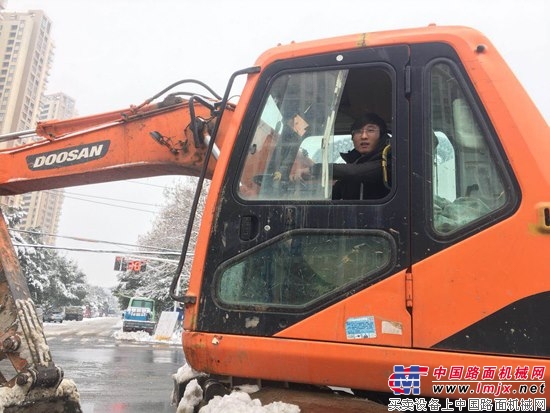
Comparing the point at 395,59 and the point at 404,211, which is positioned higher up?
the point at 395,59

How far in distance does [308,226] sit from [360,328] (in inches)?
21.0

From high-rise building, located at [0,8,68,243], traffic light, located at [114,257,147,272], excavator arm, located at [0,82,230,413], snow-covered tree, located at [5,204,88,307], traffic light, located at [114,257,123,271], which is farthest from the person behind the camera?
high-rise building, located at [0,8,68,243]

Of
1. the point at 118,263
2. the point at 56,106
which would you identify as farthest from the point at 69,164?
the point at 56,106

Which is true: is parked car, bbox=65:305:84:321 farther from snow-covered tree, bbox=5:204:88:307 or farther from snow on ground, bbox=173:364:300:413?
snow on ground, bbox=173:364:300:413

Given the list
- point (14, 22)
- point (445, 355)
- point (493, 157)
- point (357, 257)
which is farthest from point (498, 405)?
point (14, 22)

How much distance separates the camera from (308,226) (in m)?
2.24

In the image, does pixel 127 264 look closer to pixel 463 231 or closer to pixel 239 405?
pixel 239 405

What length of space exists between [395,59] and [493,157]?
0.68 meters

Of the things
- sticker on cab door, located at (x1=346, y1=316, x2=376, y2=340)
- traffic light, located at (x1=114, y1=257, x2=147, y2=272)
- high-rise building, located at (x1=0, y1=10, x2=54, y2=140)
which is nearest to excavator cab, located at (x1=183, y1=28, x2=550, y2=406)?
sticker on cab door, located at (x1=346, y1=316, x2=376, y2=340)

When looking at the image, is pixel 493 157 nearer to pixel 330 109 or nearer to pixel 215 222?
pixel 330 109

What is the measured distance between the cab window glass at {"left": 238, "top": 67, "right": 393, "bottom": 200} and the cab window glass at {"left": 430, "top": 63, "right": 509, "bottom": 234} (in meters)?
0.24

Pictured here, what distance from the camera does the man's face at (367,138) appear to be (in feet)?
8.77

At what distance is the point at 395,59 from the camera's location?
2.30 m

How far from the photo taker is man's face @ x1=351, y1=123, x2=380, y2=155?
105 inches
